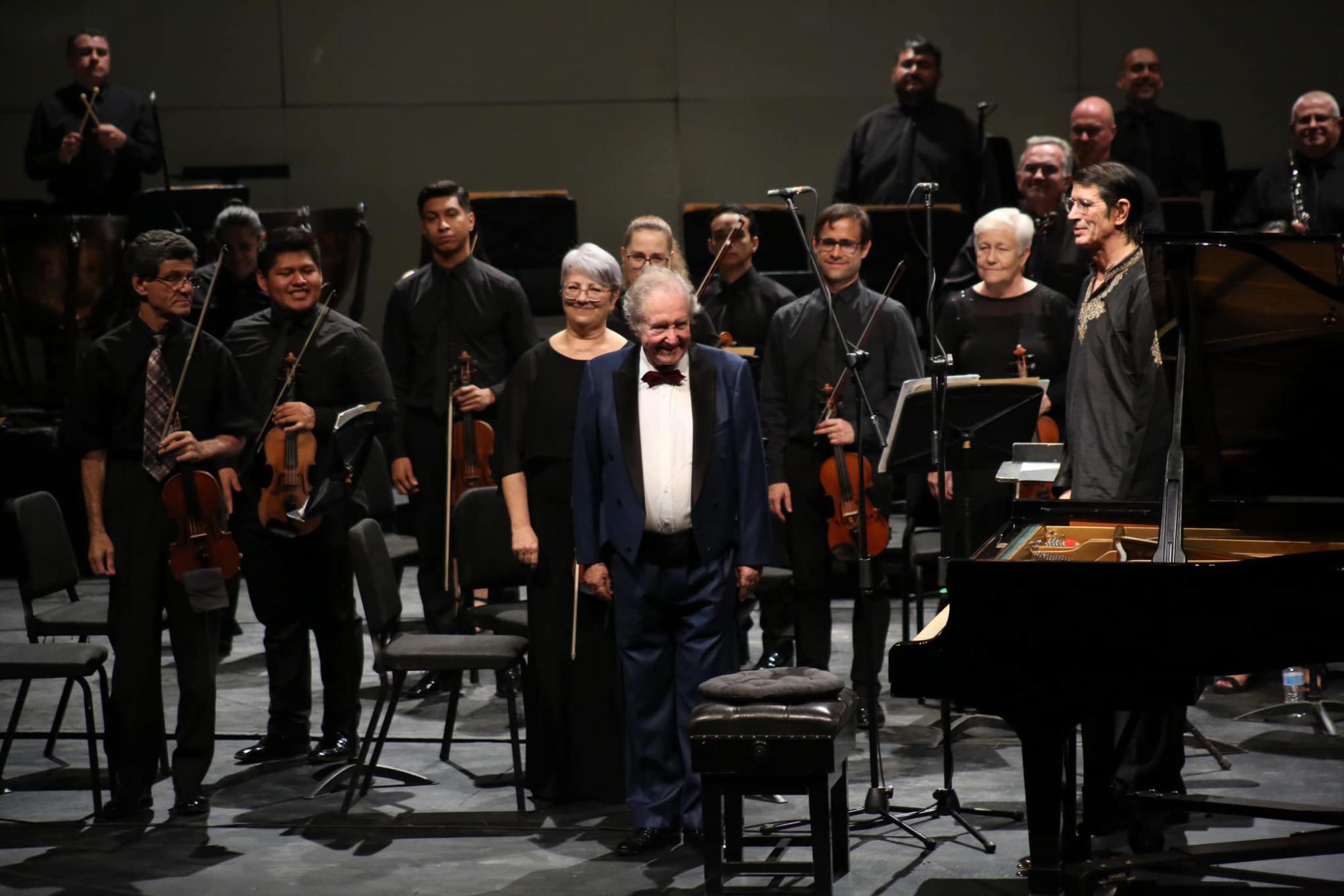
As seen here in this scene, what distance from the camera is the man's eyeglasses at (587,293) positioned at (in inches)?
188

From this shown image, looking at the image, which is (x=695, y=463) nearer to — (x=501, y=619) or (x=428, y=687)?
(x=501, y=619)

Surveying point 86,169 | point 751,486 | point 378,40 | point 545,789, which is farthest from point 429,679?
point 378,40

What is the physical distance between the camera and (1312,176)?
739 centimetres

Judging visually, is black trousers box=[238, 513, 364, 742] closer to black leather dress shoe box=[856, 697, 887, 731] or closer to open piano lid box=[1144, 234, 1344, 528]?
black leather dress shoe box=[856, 697, 887, 731]

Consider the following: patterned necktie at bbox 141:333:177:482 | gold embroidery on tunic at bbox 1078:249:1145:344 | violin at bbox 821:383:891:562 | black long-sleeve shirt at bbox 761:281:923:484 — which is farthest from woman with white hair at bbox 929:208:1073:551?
patterned necktie at bbox 141:333:177:482

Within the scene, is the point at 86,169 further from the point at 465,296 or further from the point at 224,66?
the point at 465,296

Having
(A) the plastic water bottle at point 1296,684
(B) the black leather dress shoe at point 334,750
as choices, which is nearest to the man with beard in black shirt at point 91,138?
(B) the black leather dress shoe at point 334,750

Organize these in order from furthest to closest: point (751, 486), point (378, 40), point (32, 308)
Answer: point (378, 40) < point (32, 308) < point (751, 486)

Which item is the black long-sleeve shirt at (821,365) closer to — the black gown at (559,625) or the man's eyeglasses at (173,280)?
the black gown at (559,625)

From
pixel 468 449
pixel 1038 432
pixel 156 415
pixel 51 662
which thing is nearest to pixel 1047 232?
pixel 1038 432

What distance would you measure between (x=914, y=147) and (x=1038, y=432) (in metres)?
2.51

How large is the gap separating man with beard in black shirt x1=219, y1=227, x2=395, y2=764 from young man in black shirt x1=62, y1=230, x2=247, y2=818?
0.55 metres

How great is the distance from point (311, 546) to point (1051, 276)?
330cm

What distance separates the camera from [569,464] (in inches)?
191
